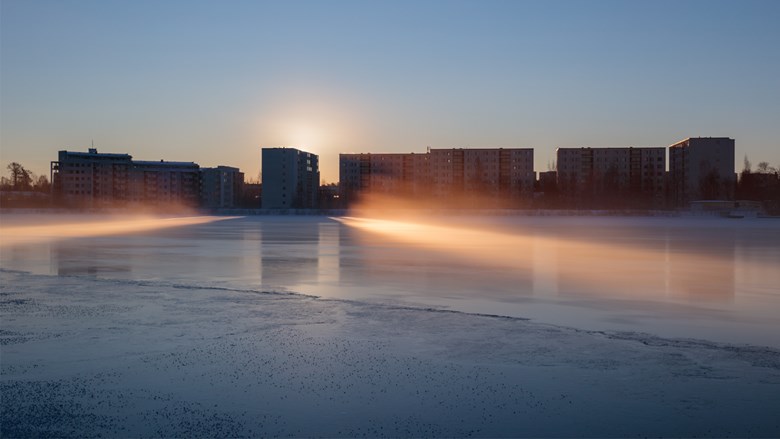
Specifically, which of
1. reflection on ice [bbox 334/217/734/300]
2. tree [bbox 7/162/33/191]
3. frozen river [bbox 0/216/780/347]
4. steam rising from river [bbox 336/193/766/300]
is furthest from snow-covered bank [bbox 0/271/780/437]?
tree [bbox 7/162/33/191]

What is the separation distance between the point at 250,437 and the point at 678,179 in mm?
187420

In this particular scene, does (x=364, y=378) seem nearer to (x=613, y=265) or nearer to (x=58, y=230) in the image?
(x=613, y=265)

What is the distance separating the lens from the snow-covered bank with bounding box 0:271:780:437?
4.64 meters

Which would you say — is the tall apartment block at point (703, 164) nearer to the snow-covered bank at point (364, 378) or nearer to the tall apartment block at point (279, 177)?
the tall apartment block at point (279, 177)

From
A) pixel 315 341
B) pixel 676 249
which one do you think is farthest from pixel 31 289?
pixel 676 249

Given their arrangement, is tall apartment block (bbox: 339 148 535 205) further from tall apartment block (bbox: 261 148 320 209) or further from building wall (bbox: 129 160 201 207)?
building wall (bbox: 129 160 201 207)

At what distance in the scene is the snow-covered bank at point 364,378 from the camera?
4.64 meters

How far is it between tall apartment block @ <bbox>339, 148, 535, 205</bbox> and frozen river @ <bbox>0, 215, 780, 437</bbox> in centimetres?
15128

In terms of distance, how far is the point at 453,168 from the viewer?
181 meters

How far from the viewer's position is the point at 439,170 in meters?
183

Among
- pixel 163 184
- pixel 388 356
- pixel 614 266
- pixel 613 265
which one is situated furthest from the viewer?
pixel 163 184

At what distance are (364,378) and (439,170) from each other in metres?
178

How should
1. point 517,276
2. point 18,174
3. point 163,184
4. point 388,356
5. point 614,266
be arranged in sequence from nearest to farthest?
1. point 388,356
2. point 517,276
3. point 614,266
4. point 18,174
5. point 163,184

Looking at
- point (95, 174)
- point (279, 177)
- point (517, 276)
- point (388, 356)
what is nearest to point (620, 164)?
point (279, 177)
